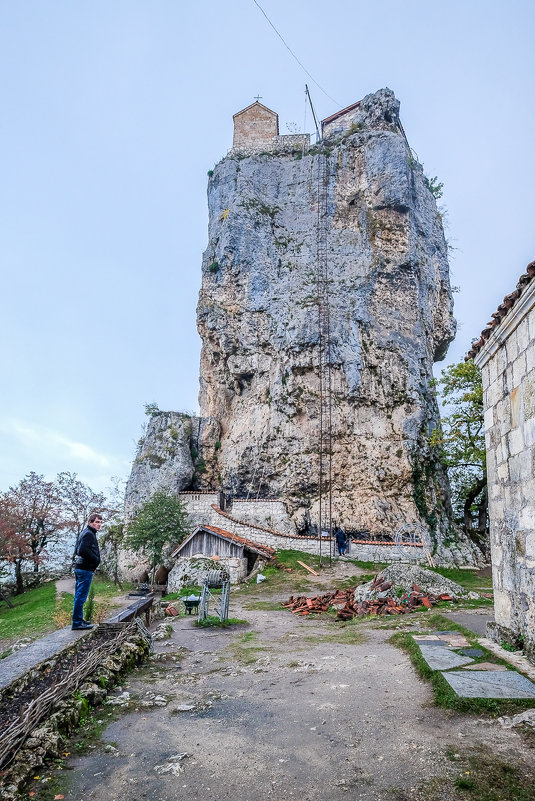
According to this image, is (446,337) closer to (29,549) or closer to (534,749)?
(29,549)

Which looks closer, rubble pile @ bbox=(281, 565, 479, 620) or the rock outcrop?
rubble pile @ bbox=(281, 565, 479, 620)

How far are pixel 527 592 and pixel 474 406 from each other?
57.8ft

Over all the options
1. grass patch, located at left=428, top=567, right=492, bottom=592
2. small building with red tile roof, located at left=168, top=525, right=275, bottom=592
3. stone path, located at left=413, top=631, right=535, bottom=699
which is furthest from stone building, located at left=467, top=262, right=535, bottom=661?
small building with red tile roof, located at left=168, top=525, right=275, bottom=592

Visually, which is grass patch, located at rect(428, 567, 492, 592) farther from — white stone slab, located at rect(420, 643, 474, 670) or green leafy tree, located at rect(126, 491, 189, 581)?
white stone slab, located at rect(420, 643, 474, 670)

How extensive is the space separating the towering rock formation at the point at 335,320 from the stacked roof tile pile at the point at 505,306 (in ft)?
63.0

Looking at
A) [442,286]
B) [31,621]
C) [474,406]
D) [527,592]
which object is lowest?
[31,621]

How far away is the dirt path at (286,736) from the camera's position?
3.36 meters

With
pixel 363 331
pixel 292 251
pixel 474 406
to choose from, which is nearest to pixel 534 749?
pixel 474 406

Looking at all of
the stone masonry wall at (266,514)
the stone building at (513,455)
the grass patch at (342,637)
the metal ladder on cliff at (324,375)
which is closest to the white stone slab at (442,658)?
the stone building at (513,455)

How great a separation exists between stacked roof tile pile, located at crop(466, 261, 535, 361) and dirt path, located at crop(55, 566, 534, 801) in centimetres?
470

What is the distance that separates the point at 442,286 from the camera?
107ft

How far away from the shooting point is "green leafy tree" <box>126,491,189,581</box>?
73.6 ft

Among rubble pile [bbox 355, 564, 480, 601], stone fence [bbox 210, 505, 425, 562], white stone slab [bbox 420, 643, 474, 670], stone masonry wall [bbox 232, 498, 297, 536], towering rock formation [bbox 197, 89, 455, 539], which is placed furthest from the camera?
towering rock formation [bbox 197, 89, 455, 539]

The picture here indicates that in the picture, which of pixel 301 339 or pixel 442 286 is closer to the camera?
pixel 301 339
